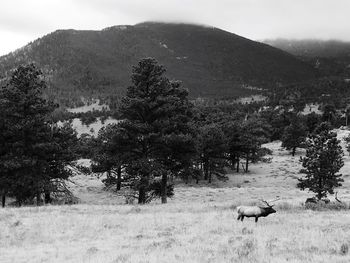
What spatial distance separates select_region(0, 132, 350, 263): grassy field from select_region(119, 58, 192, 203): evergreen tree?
4337mm

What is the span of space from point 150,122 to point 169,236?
14360mm

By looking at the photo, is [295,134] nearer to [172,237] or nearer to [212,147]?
[212,147]

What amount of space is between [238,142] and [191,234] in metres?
57.5

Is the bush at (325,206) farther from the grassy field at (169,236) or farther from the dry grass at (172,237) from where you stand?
the dry grass at (172,237)

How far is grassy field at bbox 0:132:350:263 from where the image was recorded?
1234cm

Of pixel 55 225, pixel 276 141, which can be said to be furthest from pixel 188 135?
pixel 276 141

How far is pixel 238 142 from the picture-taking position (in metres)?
72.5

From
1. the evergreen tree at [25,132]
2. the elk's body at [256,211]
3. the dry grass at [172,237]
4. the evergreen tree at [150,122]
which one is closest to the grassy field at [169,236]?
the dry grass at [172,237]

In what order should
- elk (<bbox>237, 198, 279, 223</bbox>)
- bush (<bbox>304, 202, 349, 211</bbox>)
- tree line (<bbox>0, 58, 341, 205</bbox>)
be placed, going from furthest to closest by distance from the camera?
tree line (<bbox>0, 58, 341, 205</bbox>) < bush (<bbox>304, 202, 349, 211</bbox>) < elk (<bbox>237, 198, 279, 223</bbox>)

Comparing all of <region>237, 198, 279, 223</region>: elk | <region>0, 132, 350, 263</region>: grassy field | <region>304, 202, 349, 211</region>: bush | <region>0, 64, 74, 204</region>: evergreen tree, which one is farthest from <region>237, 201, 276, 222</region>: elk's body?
<region>0, 64, 74, 204</region>: evergreen tree

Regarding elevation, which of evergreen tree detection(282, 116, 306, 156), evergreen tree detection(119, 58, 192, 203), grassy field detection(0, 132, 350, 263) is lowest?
evergreen tree detection(282, 116, 306, 156)

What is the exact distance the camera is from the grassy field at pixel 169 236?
12.3 m

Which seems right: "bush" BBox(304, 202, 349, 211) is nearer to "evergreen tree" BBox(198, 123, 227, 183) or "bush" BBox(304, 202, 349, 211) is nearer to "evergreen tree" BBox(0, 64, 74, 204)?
"evergreen tree" BBox(0, 64, 74, 204)

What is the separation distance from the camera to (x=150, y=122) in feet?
96.7
